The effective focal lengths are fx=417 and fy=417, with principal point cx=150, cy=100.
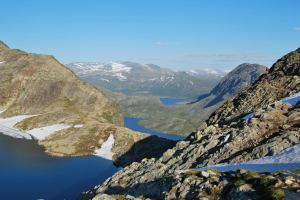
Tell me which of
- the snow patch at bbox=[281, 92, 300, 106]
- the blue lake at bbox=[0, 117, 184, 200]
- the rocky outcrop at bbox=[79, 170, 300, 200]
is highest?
the snow patch at bbox=[281, 92, 300, 106]

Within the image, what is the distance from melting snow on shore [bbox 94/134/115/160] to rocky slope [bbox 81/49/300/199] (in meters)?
96.2

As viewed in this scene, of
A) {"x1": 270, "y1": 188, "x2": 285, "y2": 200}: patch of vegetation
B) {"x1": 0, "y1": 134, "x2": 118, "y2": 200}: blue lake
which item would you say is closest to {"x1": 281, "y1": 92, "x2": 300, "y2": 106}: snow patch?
{"x1": 270, "y1": 188, "x2": 285, "y2": 200}: patch of vegetation

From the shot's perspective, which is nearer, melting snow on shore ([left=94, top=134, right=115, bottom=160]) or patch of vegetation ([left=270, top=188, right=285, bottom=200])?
patch of vegetation ([left=270, top=188, right=285, bottom=200])

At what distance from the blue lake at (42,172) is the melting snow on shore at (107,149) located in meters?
4.42

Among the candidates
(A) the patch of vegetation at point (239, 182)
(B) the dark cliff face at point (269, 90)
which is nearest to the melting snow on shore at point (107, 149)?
(B) the dark cliff face at point (269, 90)

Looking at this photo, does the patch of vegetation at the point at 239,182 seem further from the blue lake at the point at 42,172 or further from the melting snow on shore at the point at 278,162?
the blue lake at the point at 42,172

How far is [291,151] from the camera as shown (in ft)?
125

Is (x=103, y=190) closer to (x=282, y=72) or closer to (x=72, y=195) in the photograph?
(x=282, y=72)

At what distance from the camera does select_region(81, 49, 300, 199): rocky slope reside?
132ft

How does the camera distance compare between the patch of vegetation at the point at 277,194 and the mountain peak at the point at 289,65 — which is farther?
the mountain peak at the point at 289,65

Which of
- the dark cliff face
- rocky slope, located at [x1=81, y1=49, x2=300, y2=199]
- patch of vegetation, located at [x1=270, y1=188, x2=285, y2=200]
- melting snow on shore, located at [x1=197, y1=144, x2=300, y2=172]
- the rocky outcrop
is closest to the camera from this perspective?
patch of vegetation, located at [x1=270, y1=188, x2=285, y2=200]

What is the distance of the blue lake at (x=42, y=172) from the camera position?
115 metres

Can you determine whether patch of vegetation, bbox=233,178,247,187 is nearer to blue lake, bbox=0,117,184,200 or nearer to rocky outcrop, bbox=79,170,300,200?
rocky outcrop, bbox=79,170,300,200

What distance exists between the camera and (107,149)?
579 ft
